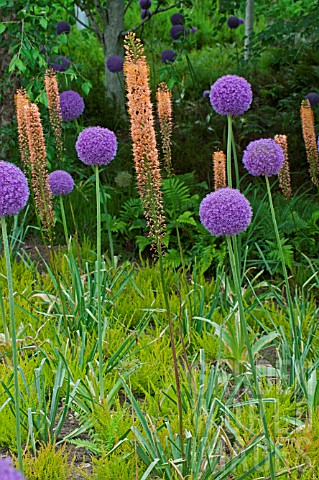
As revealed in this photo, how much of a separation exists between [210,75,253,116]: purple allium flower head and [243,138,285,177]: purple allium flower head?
0.24m

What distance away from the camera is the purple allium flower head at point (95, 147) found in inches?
107

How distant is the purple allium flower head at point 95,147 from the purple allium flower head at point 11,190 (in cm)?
68

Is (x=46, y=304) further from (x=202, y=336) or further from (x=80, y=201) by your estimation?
(x=80, y=201)

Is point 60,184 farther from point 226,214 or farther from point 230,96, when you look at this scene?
point 226,214

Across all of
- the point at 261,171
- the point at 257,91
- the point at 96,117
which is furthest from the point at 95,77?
the point at 261,171

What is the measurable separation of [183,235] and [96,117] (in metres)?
2.69

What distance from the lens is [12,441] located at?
2543 millimetres

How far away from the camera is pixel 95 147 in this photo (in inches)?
107

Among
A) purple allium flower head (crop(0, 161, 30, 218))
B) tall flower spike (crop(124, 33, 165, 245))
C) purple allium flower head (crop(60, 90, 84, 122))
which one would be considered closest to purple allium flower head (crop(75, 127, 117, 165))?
purple allium flower head (crop(0, 161, 30, 218))

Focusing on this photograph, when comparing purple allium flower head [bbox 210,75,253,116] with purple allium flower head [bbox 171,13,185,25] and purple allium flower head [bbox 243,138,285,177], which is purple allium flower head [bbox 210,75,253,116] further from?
purple allium flower head [bbox 171,13,185,25]

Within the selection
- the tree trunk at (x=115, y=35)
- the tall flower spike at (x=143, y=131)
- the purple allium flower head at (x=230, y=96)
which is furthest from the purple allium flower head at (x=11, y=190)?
the tree trunk at (x=115, y=35)

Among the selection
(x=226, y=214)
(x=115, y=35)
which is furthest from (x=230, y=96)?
(x=115, y=35)

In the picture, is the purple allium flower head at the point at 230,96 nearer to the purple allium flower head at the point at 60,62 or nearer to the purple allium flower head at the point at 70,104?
the purple allium flower head at the point at 70,104

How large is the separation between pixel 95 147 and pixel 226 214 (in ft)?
2.28
